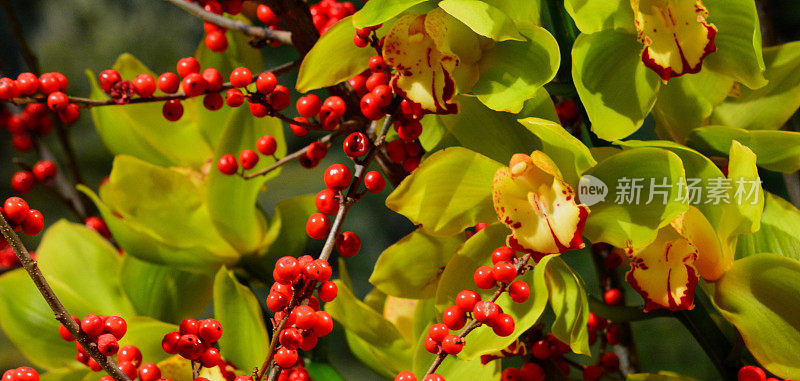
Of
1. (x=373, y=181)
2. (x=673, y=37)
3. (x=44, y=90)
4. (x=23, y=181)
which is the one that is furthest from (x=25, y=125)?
(x=673, y=37)

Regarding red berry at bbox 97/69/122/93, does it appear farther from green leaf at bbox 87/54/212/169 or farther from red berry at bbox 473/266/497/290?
red berry at bbox 473/266/497/290

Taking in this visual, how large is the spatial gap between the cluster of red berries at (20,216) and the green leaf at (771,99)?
0.31 meters

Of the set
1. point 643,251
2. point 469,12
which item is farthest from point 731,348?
point 469,12

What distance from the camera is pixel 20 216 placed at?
23 centimetres

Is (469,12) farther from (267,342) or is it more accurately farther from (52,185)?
(52,185)

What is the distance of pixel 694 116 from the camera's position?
0.34 meters

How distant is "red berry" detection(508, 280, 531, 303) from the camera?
0.29 m

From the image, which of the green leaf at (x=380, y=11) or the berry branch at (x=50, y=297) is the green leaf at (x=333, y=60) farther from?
the berry branch at (x=50, y=297)

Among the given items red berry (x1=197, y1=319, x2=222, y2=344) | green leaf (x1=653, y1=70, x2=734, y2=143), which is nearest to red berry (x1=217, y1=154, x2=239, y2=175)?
red berry (x1=197, y1=319, x2=222, y2=344)

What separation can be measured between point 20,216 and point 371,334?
0.18 meters

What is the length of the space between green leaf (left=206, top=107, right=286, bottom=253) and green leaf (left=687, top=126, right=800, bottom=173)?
207 mm

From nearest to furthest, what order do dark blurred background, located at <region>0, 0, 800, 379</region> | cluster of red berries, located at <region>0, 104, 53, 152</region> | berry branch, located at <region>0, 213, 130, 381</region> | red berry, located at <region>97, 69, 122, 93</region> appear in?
1. berry branch, located at <region>0, 213, 130, 381</region>
2. red berry, located at <region>97, 69, 122, 93</region>
3. cluster of red berries, located at <region>0, 104, 53, 152</region>
4. dark blurred background, located at <region>0, 0, 800, 379</region>

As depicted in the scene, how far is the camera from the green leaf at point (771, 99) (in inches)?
13.4

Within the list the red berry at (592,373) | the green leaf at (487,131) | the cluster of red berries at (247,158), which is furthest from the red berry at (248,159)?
the red berry at (592,373)
